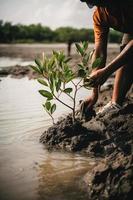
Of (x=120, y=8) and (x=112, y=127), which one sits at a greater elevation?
(x=120, y=8)

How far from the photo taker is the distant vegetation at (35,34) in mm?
54562

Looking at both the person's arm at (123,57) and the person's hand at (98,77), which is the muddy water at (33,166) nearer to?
the person's hand at (98,77)

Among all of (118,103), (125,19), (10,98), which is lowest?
(10,98)

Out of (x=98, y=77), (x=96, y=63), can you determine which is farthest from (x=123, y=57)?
(x=96, y=63)

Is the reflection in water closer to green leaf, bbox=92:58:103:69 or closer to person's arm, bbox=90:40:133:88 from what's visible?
person's arm, bbox=90:40:133:88

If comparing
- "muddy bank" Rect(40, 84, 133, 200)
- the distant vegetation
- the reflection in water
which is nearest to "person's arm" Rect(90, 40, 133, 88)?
"muddy bank" Rect(40, 84, 133, 200)

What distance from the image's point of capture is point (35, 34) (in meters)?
64.1

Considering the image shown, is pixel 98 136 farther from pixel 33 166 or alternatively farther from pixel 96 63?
pixel 33 166

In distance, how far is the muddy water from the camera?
9.18 ft

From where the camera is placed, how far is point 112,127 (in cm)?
393

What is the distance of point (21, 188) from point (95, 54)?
6.42 ft

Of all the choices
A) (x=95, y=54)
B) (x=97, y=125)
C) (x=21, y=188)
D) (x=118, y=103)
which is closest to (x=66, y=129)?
(x=97, y=125)

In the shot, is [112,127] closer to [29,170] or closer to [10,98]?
[29,170]

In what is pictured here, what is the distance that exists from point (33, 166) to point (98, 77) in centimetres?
101
